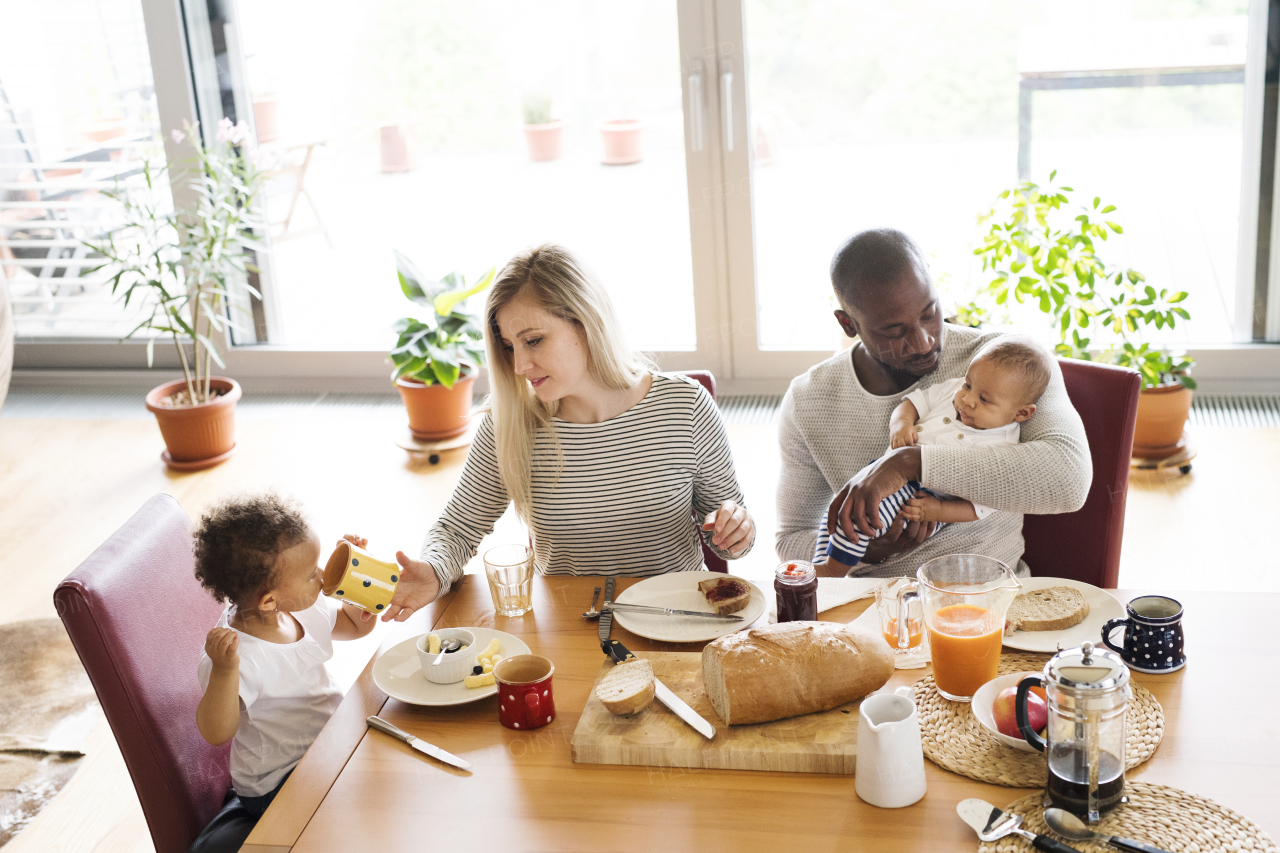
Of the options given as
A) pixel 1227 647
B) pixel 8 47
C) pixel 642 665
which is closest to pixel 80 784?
pixel 642 665

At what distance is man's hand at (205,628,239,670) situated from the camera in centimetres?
139

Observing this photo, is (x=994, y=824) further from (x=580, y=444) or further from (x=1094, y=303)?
(x=1094, y=303)

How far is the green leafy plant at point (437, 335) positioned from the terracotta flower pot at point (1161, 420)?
2105 millimetres

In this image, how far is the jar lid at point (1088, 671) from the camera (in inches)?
42.6

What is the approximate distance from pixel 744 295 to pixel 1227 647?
2.99 metres

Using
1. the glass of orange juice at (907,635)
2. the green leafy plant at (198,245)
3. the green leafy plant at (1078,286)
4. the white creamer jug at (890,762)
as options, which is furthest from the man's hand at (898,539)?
the green leafy plant at (198,245)

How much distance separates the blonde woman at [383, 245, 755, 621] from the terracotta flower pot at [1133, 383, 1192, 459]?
2029 millimetres

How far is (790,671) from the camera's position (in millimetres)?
1277

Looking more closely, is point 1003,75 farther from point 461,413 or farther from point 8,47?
point 8,47

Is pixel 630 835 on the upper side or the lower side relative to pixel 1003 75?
lower

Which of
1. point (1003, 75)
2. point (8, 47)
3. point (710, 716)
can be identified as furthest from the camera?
point (8, 47)

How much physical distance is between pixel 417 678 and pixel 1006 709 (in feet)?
2.28

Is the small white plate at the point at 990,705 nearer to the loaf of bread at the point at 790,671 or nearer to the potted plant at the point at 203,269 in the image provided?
the loaf of bread at the point at 790,671

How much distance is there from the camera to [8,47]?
180 inches
